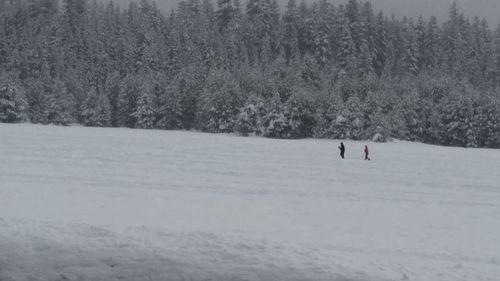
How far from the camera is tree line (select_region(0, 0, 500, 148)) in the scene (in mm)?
56531

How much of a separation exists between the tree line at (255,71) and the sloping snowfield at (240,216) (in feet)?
81.2

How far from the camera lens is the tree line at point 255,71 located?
56.5m

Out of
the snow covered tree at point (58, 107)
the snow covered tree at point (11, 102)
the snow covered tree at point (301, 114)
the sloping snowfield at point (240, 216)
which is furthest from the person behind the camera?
the snow covered tree at point (58, 107)

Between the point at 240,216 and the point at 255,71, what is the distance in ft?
180

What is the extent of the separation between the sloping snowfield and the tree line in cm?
2476

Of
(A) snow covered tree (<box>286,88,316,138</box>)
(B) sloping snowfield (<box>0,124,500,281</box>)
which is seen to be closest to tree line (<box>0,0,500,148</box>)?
(A) snow covered tree (<box>286,88,316,138</box>)

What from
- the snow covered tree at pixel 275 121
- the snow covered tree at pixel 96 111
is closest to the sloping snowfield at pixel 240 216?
the snow covered tree at pixel 275 121

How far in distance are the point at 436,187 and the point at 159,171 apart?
39.2 ft

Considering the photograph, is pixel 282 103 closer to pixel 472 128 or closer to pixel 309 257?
pixel 472 128

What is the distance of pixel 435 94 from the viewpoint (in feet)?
218

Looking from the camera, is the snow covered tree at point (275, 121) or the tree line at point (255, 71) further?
the tree line at point (255, 71)

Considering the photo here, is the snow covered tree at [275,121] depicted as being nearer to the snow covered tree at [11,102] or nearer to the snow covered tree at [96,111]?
the snow covered tree at [96,111]

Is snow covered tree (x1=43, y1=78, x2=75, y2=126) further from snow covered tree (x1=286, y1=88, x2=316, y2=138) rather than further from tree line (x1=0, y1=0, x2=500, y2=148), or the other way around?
snow covered tree (x1=286, y1=88, x2=316, y2=138)

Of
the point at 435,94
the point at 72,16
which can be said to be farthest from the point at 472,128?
the point at 72,16
